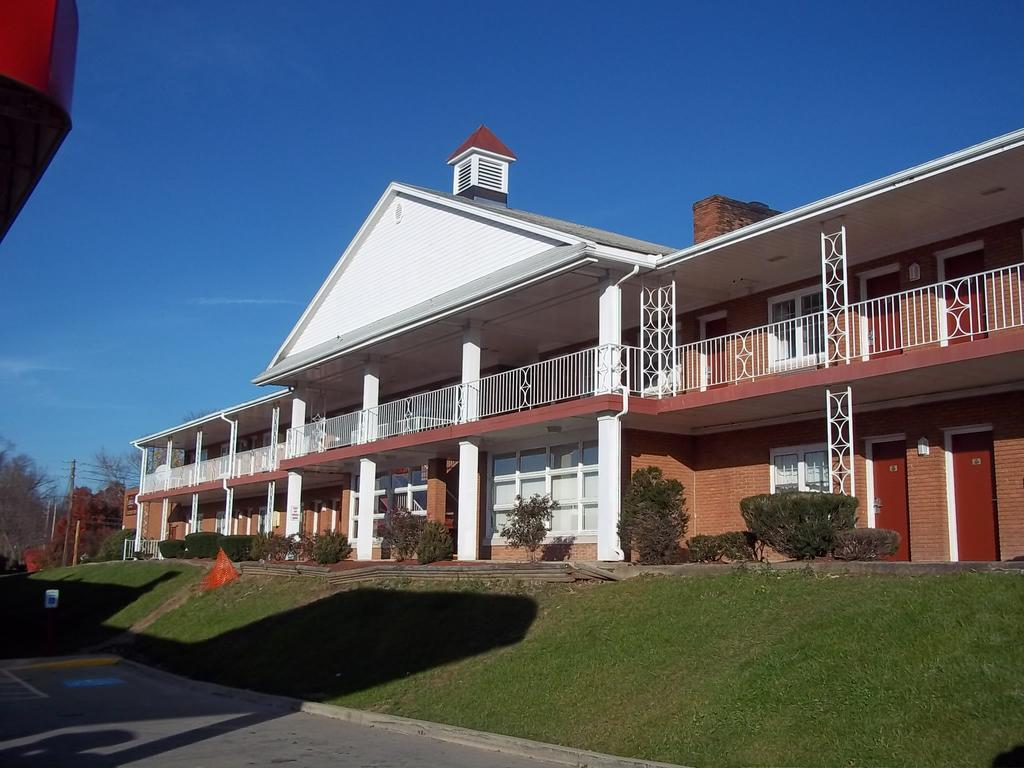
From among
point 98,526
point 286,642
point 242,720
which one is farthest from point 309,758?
point 98,526

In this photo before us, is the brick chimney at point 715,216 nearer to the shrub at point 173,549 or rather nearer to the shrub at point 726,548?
the shrub at point 726,548

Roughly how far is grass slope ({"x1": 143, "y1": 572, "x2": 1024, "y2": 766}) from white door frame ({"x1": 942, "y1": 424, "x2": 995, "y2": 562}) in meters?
4.74

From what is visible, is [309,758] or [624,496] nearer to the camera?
[309,758]

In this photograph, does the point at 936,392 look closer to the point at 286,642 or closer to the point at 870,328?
the point at 870,328

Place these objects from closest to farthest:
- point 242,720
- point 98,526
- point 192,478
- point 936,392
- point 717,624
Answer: point 717,624 → point 242,720 → point 936,392 → point 192,478 → point 98,526

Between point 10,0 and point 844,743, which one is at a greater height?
point 10,0

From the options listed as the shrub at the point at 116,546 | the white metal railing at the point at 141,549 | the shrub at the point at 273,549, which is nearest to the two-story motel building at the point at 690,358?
the shrub at the point at 273,549

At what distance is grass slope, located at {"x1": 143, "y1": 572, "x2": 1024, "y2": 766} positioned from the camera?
888 cm

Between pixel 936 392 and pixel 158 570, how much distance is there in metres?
26.7

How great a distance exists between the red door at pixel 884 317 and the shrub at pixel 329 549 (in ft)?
46.6

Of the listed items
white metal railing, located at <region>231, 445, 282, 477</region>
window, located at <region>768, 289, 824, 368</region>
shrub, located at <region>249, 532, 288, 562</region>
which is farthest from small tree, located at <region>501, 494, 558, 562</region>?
white metal railing, located at <region>231, 445, 282, 477</region>

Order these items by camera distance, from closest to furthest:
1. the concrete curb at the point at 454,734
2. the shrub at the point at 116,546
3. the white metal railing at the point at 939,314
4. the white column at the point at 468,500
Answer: the concrete curb at the point at 454,734, the white metal railing at the point at 939,314, the white column at the point at 468,500, the shrub at the point at 116,546

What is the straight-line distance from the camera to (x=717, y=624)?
12828 millimetres

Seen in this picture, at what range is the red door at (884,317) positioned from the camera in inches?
715
